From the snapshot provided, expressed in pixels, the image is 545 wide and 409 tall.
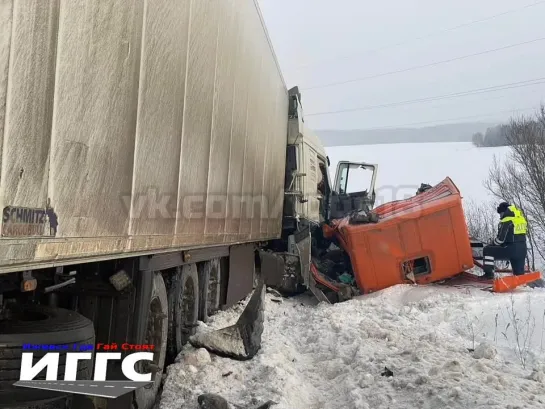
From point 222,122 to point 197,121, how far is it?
0.79 metres

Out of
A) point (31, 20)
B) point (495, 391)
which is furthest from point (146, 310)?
point (495, 391)

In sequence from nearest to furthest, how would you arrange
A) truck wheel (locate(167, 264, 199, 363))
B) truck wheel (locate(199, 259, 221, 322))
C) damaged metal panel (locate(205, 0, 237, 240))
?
damaged metal panel (locate(205, 0, 237, 240)) < truck wheel (locate(167, 264, 199, 363)) < truck wheel (locate(199, 259, 221, 322))

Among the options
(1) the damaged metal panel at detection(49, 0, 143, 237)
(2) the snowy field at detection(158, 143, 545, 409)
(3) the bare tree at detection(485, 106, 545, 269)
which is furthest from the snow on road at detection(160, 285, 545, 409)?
(3) the bare tree at detection(485, 106, 545, 269)

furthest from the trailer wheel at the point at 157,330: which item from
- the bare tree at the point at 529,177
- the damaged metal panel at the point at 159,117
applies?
the bare tree at the point at 529,177

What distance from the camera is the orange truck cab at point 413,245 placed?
9.11 metres

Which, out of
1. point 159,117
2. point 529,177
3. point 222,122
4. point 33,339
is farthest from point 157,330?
point 529,177

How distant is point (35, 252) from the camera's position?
189 centimetres

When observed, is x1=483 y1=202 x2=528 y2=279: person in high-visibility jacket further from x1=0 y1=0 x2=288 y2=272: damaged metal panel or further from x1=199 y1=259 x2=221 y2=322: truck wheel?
x1=0 y1=0 x2=288 y2=272: damaged metal panel

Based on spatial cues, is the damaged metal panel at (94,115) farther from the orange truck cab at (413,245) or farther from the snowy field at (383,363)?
the orange truck cab at (413,245)

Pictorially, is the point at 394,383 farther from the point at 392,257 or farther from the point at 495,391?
the point at 392,257

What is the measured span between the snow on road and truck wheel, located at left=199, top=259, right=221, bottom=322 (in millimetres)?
188

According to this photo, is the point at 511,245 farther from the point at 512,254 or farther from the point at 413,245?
the point at 413,245

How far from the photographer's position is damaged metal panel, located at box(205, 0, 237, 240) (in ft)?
14.9

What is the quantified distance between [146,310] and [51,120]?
79.8 inches
